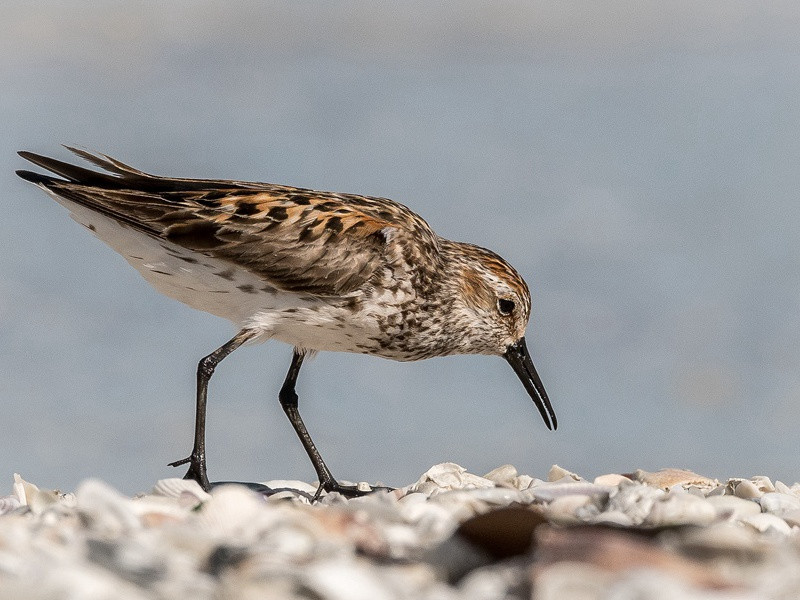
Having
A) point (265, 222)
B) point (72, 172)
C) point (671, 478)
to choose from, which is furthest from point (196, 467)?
point (671, 478)

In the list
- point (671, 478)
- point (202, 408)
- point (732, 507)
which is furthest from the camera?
point (671, 478)

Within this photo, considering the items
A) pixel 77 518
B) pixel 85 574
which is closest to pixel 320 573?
pixel 85 574

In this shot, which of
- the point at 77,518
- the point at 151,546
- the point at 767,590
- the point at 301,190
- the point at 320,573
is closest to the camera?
the point at 320,573

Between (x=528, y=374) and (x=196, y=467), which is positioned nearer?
(x=196, y=467)

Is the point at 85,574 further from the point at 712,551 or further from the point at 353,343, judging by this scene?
the point at 353,343

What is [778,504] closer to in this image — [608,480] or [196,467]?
[608,480]

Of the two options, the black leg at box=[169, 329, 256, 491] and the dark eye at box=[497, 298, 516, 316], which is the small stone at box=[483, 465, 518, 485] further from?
the black leg at box=[169, 329, 256, 491]

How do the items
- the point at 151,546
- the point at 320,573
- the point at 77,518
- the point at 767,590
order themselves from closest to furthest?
the point at 320,573
the point at 767,590
the point at 151,546
the point at 77,518

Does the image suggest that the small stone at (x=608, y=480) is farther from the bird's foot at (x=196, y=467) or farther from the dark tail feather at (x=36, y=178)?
the dark tail feather at (x=36, y=178)
